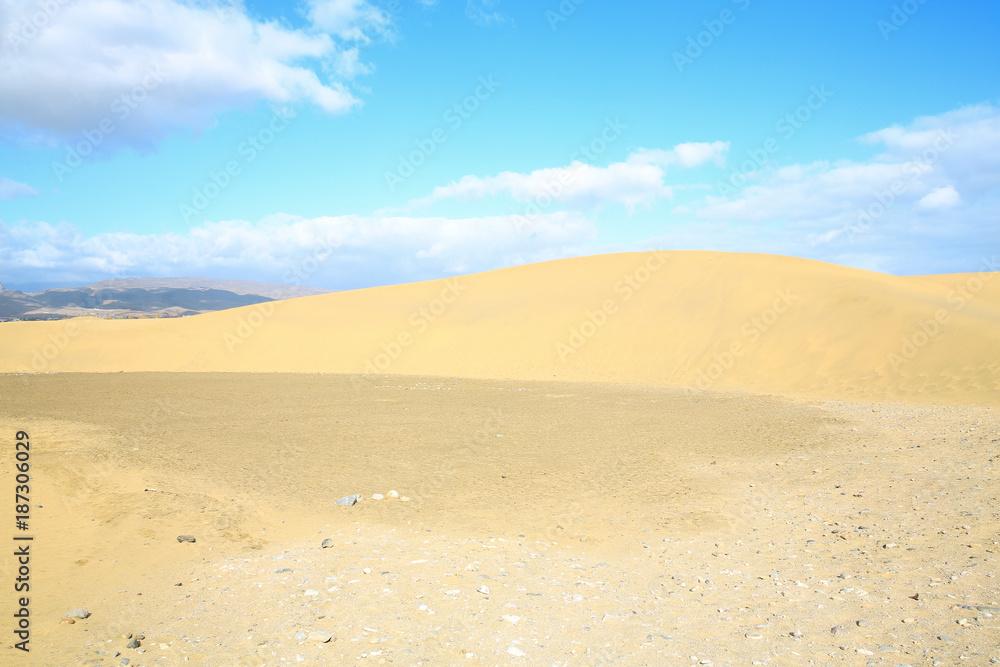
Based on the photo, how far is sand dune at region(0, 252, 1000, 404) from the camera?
67.9ft

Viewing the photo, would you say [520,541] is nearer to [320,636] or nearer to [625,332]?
[320,636]

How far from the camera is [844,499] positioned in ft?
27.4

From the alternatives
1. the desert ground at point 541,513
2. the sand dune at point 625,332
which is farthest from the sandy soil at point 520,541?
the sand dune at point 625,332

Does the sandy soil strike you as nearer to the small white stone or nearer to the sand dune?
the small white stone

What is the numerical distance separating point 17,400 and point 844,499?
904 inches

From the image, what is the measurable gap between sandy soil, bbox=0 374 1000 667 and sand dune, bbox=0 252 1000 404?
250 inches

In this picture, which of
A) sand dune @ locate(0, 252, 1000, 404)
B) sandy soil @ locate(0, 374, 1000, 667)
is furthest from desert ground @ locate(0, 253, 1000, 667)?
sand dune @ locate(0, 252, 1000, 404)

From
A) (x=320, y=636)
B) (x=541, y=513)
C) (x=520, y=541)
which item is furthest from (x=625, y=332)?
(x=320, y=636)

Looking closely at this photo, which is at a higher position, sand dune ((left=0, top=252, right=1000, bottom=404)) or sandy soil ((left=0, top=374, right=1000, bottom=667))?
sand dune ((left=0, top=252, right=1000, bottom=404))

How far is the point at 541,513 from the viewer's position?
8281mm

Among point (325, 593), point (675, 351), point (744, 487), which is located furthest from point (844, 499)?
point (675, 351)

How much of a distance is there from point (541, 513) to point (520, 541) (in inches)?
48.5

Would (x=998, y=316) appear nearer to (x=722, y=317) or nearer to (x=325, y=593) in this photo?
(x=722, y=317)

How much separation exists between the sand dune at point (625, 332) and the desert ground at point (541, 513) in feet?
0.97
